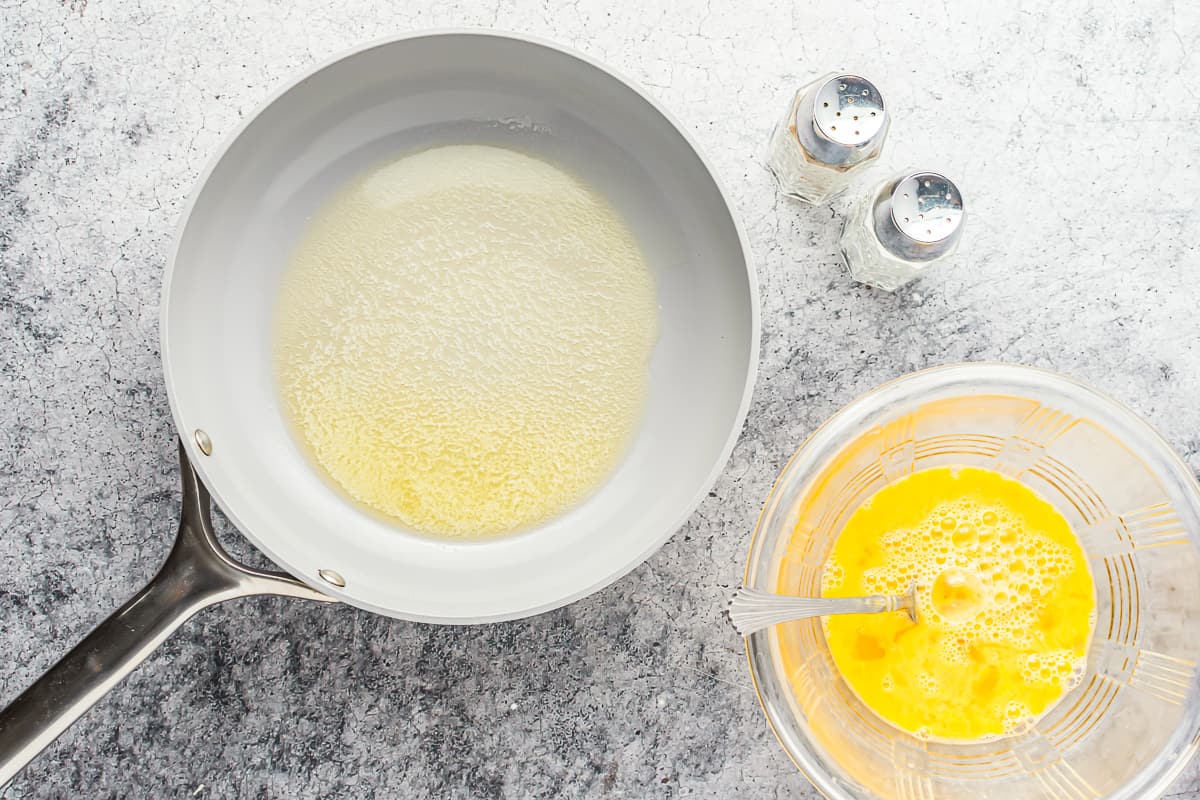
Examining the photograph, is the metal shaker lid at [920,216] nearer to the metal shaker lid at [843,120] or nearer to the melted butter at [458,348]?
the metal shaker lid at [843,120]

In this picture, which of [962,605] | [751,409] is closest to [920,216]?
[751,409]

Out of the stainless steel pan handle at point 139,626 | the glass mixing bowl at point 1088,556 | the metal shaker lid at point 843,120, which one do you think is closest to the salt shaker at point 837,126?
the metal shaker lid at point 843,120

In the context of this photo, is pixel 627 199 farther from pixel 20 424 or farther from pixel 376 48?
pixel 20 424

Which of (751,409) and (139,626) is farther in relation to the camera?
(751,409)

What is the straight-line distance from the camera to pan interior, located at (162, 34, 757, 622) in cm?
71

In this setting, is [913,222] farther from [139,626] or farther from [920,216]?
[139,626]

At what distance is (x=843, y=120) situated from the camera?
2.36ft

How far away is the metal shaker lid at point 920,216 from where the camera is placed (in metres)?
0.72

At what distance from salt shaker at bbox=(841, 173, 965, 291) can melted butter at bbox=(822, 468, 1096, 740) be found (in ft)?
0.60

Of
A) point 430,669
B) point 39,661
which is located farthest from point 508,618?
point 39,661

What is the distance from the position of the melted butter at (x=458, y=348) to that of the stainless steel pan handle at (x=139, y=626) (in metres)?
0.11

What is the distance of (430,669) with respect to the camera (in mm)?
789

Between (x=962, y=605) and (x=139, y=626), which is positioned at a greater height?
(x=962, y=605)

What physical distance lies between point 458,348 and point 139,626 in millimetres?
332
